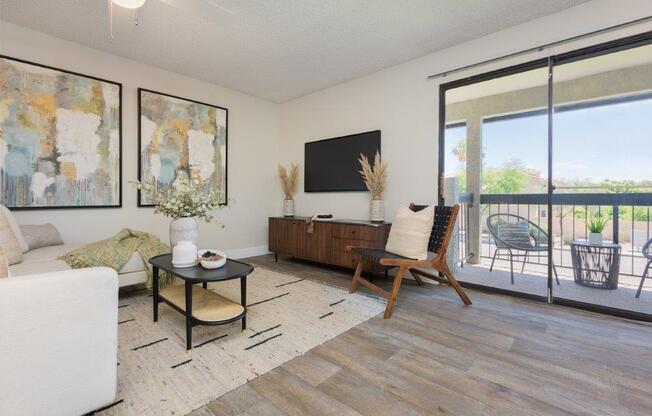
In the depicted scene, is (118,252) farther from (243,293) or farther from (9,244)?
(243,293)

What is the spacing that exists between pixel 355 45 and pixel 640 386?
133 inches

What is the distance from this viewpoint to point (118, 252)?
2.56 m

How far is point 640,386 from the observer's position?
1515 millimetres

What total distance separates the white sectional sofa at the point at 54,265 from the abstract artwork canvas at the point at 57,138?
2.21 ft

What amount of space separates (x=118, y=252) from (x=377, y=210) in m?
2.65

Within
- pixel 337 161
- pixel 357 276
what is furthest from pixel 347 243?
pixel 337 161

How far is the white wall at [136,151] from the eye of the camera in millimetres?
2980

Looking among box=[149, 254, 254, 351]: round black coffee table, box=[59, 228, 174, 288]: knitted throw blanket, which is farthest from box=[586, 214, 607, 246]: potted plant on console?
box=[59, 228, 174, 288]: knitted throw blanket

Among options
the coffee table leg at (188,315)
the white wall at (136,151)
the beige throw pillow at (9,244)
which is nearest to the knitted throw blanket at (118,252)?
the beige throw pillow at (9,244)

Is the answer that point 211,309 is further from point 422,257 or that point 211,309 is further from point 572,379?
point 572,379

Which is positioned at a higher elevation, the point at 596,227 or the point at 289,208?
the point at 289,208

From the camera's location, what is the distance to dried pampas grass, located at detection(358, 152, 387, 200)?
359cm

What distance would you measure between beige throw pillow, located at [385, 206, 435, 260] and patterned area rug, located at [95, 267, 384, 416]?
1.74 feet

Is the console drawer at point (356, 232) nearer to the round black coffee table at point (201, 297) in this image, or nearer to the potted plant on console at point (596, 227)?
the round black coffee table at point (201, 297)
